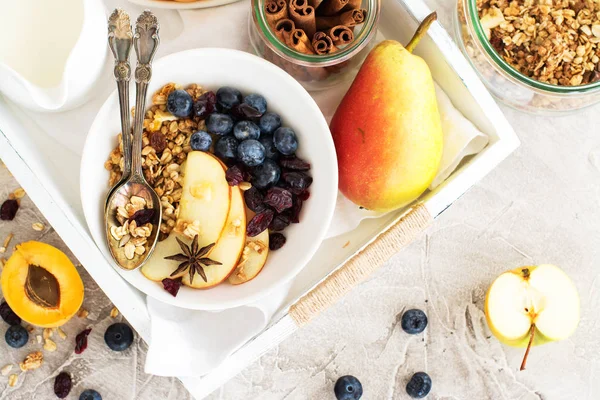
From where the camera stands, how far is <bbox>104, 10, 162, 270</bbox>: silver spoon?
842mm

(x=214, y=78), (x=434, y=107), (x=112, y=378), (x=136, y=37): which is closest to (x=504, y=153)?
(x=434, y=107)

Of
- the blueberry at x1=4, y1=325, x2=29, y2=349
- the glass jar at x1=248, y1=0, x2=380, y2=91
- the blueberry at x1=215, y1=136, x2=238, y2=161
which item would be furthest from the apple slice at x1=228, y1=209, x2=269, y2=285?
the blueberry at x1=4, y1=325, x2=29, y2=349

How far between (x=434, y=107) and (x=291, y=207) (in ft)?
0.81

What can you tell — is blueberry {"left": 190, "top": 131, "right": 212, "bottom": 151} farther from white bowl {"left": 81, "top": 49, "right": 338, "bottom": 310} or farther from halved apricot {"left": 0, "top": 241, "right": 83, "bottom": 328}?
halved apricot {"left": 0, "top": 241, "right": 83, "bottom": 328}

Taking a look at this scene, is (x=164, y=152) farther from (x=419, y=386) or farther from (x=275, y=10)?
(x=419, y=386)

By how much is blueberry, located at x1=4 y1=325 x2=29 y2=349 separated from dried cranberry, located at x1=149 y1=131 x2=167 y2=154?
0.46m

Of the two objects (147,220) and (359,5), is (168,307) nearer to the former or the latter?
(147,220)

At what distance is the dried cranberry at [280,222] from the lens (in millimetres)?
874

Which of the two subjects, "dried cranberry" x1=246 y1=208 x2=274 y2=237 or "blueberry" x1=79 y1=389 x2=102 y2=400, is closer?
"dried cranberry" x1=246 y1=208 x2=274 y2=237

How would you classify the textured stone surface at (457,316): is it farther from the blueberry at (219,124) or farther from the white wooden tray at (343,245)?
the blueberry at (219,124)

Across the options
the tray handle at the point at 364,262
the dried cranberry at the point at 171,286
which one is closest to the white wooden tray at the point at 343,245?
the tray handle at the point at 364,262

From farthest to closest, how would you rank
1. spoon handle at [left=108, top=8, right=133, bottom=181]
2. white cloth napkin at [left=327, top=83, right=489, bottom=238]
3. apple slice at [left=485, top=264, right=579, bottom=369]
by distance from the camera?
apple slice at [left=485, top=264, right=579, bottom=369] < white cloth napkin at [left=327, top=83, right=489, bottom=238] < spoon handle at [left=108, top=8, right=133, bottom=181]

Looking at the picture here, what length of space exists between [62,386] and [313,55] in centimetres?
70

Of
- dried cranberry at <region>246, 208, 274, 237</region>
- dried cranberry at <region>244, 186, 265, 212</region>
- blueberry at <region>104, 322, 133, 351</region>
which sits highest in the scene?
dried cranberry at <region>244, 186, 265, 212</region>
